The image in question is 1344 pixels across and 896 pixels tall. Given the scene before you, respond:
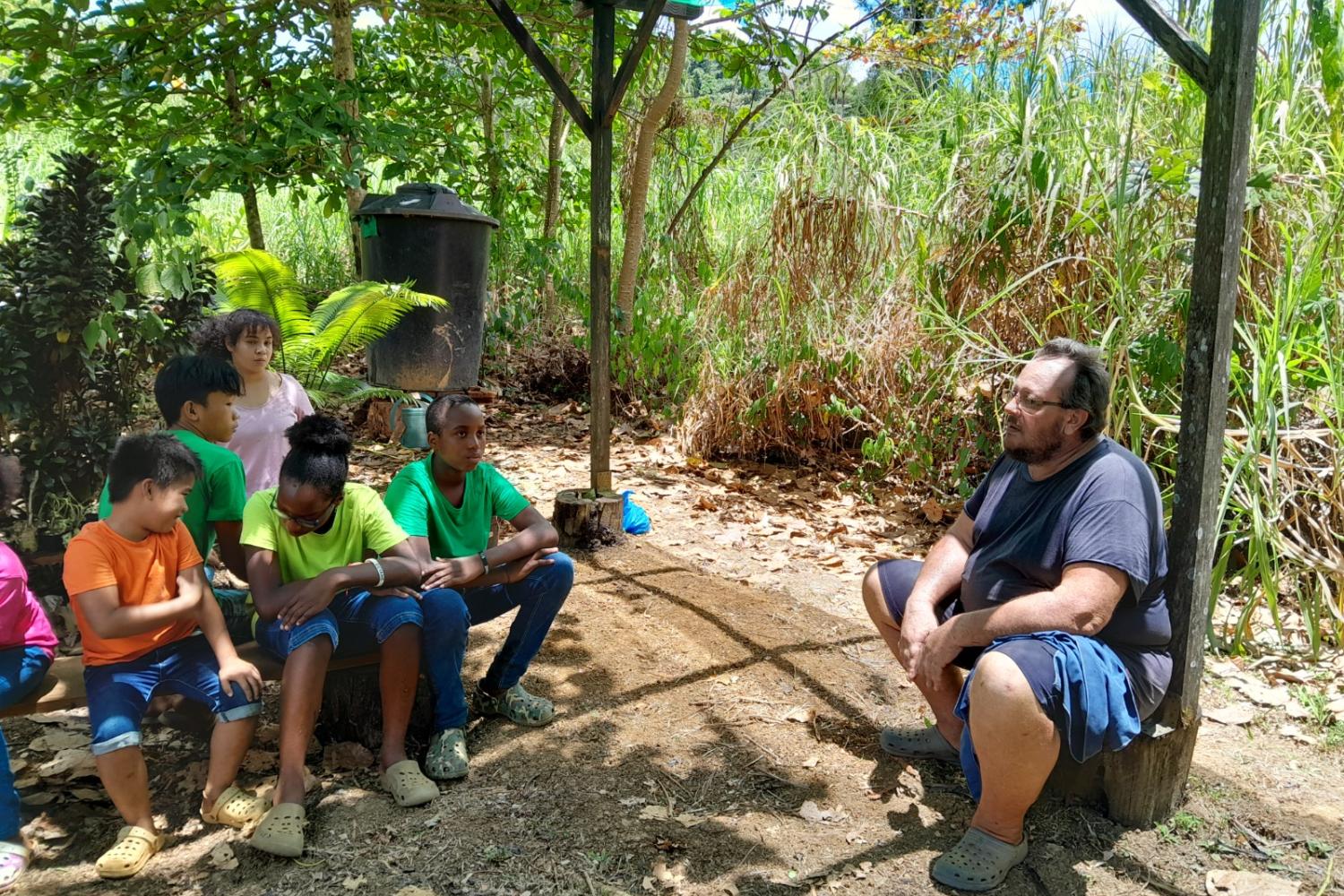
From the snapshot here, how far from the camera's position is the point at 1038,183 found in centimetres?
506

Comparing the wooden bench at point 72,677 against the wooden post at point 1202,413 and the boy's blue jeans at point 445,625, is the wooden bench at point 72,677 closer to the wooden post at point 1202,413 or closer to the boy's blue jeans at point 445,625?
the boy's blue jeans at point 445,625

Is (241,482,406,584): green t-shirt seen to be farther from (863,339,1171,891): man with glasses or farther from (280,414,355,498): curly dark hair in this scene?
(863,339,1171,891): man with glasses

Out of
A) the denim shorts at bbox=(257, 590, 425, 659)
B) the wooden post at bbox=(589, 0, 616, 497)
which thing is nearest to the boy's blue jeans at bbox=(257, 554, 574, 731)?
the denim shorts at bbox=(257, 590, 425, 659)

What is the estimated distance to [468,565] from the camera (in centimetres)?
321

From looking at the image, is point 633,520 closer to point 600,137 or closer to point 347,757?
point 600,137

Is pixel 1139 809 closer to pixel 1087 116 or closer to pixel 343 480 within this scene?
pixel 343 480

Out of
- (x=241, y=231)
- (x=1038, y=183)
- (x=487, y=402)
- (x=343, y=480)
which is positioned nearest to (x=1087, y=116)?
(x=1038, y=183)

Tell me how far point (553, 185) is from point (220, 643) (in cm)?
748

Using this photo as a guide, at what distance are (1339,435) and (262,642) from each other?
404cm

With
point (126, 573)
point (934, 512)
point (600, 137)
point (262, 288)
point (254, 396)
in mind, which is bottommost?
point (934, 512)

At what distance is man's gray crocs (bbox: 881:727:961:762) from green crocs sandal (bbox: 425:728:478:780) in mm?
1374

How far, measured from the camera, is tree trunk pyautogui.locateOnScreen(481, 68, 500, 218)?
9016 mm

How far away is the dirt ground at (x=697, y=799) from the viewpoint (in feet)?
8.57

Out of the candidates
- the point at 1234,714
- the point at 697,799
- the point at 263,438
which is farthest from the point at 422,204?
the point at 1234,714
